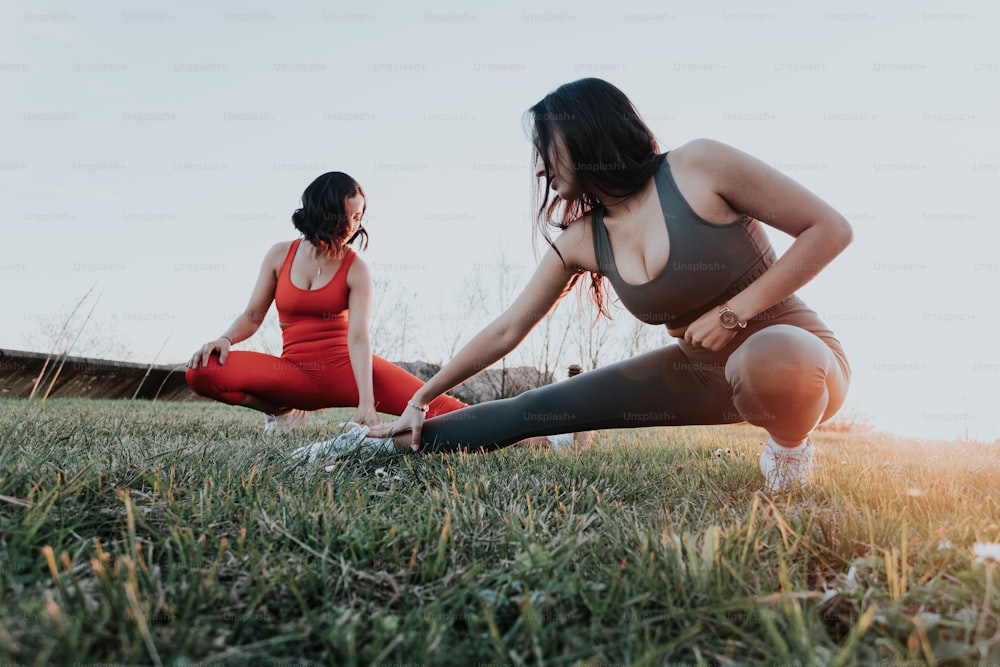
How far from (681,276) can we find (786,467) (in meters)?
0.78

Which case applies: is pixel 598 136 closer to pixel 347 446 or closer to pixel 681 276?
pixel 681 276

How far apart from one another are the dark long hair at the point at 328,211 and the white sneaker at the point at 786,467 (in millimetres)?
2825

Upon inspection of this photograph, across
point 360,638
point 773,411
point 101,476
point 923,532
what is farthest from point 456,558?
point 773,411

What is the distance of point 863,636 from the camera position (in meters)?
1.00

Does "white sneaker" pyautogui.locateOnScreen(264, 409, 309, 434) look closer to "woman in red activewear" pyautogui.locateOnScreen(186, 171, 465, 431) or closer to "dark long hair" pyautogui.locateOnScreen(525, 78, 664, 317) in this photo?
"woman in red activewear" pyautogui.locateOnScreen(186, 171, 465, 431)

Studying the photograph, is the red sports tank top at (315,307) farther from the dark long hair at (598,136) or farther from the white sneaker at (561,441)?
the dark long hair at (598,136)

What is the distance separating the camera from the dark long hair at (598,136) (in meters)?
2.13

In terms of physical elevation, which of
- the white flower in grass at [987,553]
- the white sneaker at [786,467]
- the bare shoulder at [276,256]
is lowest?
the white sneaker at [786,467]

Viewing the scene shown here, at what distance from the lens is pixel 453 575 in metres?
1.16

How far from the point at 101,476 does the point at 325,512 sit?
2.03 feet

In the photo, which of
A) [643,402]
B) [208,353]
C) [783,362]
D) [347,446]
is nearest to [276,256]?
[208,353]

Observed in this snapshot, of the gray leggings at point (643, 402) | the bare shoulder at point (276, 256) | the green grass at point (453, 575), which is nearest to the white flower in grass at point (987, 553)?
the green grass at point (453, 575)

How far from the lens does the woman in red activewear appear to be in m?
3.78

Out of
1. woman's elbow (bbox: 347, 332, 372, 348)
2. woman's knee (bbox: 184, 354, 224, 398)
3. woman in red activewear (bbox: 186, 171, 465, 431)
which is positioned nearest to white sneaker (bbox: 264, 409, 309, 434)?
woman in red activewear (bbox: 186, 171, 465, 431)
